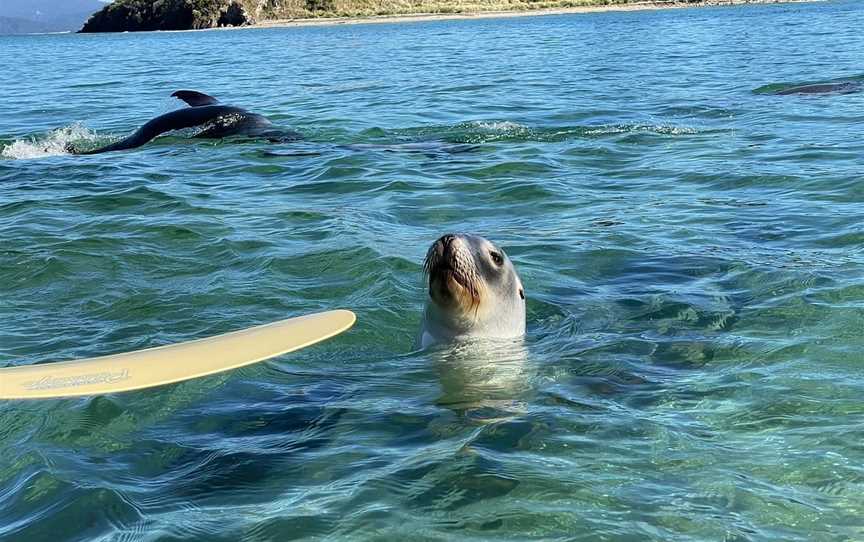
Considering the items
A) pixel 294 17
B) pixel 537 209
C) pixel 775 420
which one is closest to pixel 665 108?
pixel 537 209

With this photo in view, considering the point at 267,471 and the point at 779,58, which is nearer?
the point at 267,471

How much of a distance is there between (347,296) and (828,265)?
3.19m

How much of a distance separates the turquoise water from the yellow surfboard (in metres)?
0.18

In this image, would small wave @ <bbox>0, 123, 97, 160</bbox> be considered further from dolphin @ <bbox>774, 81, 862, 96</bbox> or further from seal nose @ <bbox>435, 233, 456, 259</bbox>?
dolphin @ <bbox>774, 81, 862, 96</bbox>

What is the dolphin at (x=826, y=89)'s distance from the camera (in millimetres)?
15609

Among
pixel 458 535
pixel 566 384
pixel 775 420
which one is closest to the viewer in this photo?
pixel 458 535

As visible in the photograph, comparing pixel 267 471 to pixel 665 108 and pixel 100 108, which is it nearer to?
pixel 665 108

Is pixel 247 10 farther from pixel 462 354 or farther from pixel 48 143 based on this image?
pixel 462 354

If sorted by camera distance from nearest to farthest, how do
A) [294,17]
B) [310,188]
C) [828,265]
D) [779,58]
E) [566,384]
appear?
[566,384] → [828,265] → [310,188] → [779,58] → [294,17]

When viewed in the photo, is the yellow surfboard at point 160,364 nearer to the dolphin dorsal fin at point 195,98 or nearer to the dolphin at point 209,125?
the dolphin at point 209,125

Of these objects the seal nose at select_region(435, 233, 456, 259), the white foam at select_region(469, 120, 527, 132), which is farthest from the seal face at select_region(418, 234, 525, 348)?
the white foam at select_region(469, 120, 527, 132)

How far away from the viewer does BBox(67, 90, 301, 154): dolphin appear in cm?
1348

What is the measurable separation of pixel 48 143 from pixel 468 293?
10.5 m

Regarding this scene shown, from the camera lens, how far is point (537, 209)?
364 inches
